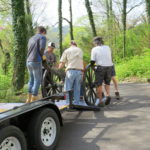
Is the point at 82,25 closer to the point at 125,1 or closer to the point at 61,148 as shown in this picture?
the point at 125,1

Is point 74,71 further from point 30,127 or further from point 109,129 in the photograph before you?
point 30,127

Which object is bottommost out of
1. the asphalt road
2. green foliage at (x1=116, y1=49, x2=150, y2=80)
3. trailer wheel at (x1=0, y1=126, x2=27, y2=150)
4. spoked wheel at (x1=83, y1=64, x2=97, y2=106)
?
the asphalt road

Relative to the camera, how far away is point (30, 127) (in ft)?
12.3

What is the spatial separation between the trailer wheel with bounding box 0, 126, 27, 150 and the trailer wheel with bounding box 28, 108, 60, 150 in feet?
1.29

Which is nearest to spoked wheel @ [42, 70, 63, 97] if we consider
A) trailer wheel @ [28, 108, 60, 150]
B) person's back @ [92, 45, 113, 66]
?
person's back @ [92, 45, 113, 66]

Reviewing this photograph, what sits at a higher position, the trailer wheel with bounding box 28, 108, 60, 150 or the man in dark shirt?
the man in dark shirt

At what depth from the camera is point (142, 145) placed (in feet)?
13.7

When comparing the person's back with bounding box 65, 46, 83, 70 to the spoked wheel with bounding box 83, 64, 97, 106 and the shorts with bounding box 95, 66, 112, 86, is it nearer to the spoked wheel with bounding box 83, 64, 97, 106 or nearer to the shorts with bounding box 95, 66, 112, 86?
the spoked wheel with bounding box 83, 64, 97, 106

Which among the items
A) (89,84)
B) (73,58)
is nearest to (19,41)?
(89,84)

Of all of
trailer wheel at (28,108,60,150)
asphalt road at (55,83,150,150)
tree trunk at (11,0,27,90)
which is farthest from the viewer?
tree trunk at (11,0,27,90)

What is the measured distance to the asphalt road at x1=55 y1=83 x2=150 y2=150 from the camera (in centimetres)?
425

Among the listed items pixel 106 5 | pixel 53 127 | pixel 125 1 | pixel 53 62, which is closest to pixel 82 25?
pixel 106 5

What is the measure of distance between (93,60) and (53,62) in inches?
57.2

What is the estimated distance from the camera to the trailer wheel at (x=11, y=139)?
3.01 meters
